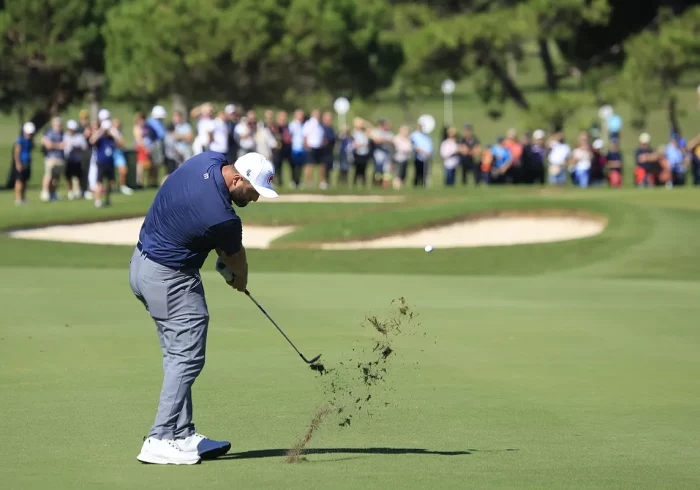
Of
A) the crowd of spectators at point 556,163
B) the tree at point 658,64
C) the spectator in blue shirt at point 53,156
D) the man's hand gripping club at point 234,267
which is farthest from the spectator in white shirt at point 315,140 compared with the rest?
the man's hand gripping club at point 234,267

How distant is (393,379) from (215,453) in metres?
2.93

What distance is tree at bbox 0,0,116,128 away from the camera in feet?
164

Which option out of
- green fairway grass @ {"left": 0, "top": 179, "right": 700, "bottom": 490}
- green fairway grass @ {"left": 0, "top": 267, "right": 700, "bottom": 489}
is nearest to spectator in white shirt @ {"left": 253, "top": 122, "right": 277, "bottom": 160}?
green fairway grass @ {"left": 0, "top": 179, "right": 700, "bottom": 490}

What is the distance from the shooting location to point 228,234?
25.1 ft

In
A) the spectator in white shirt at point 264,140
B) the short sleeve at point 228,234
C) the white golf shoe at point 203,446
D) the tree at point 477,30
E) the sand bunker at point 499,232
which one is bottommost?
the sand bunker at point 499,232

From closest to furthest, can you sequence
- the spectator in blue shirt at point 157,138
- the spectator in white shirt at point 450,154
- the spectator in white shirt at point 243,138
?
the spectator in white shirt at point 243,138, the spectator in blue shirt at point 157,138, the spectator in white shirt at point 450,154

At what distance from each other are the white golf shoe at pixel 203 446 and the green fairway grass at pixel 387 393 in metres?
0.08

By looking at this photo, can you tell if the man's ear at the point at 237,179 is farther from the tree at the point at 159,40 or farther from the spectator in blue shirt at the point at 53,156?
the tree at the point at 159,40

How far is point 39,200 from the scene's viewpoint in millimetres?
31188

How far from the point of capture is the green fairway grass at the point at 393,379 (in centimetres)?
759

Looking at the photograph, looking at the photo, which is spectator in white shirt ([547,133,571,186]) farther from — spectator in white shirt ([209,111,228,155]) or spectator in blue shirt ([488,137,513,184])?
spectator in white shirt ([209,111,228,155])

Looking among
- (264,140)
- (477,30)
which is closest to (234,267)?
(264,140)

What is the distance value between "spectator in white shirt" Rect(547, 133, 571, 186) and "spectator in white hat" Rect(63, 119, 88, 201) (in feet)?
43.6

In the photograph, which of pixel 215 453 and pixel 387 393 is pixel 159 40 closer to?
pixel 387 393
